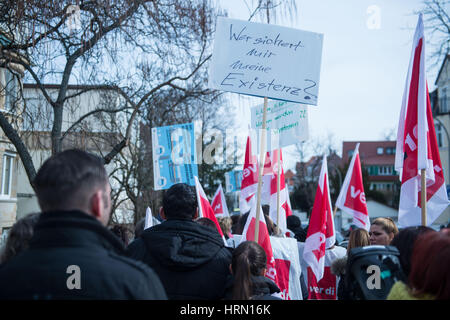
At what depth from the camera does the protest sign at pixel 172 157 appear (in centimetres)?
801

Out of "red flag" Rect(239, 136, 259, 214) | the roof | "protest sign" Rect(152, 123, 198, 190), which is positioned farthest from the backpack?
the roof

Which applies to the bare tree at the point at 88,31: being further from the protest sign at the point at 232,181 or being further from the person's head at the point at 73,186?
the protest sign at the point at 232,181

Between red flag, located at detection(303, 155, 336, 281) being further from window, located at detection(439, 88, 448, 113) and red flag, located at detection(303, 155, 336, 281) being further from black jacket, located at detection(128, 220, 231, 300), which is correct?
window, located at detection(439, 88, 448, 113)

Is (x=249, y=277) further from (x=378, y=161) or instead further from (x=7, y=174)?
(x=378, y=161)

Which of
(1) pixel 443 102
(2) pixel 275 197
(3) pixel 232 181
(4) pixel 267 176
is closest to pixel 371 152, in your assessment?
(1) pixel 443 102

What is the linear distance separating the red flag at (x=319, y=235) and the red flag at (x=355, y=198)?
750 millimetres

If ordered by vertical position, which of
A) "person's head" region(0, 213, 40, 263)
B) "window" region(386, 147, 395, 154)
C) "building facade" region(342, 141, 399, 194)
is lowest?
"building facade" region(342, 141, 399, 194)

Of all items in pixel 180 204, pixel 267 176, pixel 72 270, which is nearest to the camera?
pixel 72 270

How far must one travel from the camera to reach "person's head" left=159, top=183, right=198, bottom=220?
3230mm

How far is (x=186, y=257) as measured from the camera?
9.48 feet

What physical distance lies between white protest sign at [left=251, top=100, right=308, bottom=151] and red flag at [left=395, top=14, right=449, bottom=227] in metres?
3.52

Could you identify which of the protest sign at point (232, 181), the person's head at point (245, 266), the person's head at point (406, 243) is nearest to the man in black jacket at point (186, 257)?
the person's head at point (245, 266)

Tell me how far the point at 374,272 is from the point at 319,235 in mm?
2901
